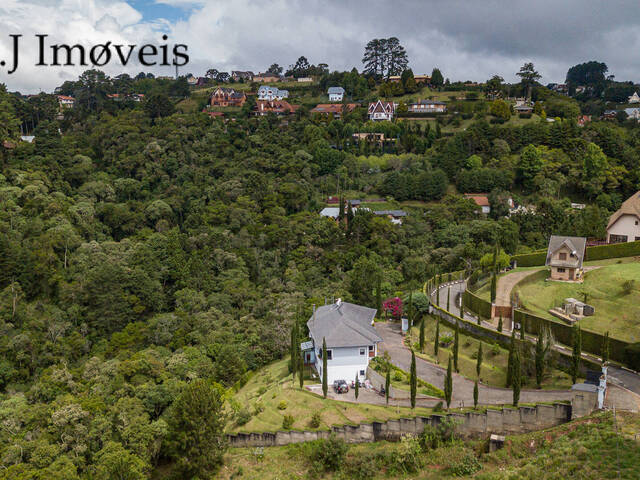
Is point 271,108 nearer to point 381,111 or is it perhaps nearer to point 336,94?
point 336,94

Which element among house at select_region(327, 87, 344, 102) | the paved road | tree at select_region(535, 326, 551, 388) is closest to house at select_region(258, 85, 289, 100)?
house at select_region(327, 87, 344, 102)

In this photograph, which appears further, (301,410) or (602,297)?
(602,297)

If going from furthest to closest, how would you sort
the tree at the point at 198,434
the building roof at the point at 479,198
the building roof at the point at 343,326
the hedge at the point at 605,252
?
1. the building roof at the point at 479,198
2. the hedge at the point at 605,252
3. the building roof at the point at 343,326
4. the tree at the point at 198,434

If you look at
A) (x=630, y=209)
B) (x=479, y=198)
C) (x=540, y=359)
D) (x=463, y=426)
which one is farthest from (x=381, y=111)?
(x=463, y=426)

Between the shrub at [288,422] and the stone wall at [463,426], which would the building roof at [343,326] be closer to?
the shrub at [288,422]

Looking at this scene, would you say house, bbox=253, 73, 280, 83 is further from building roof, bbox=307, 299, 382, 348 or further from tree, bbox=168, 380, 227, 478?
tree, bbox=168, 380, 227, 478

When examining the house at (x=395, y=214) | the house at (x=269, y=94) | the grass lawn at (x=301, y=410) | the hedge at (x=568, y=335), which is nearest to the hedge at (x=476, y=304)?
the hedge at (x=568, y=335)

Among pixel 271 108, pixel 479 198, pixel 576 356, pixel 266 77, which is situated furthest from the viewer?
pixel 266 77
